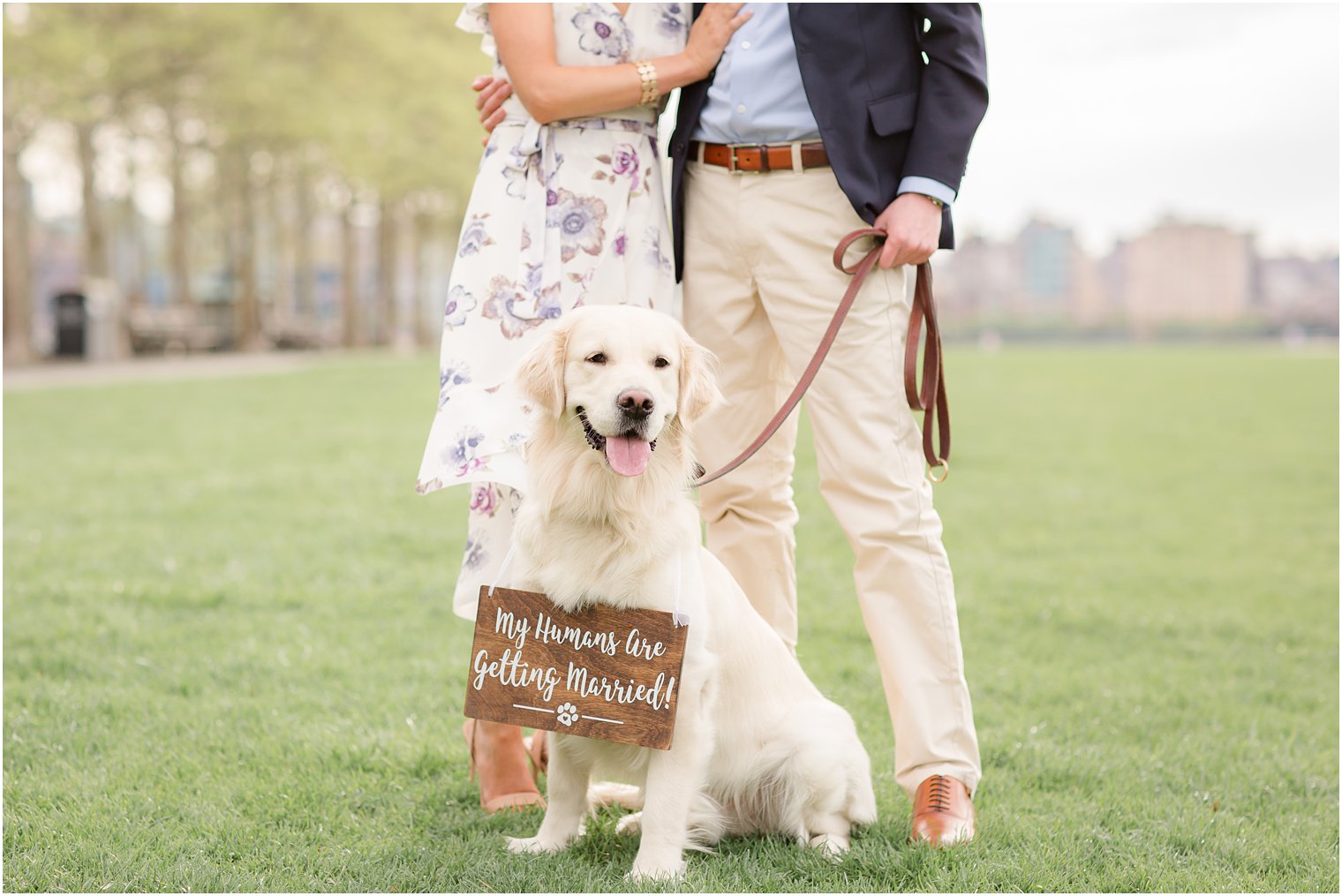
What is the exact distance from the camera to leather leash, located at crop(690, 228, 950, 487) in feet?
9.84

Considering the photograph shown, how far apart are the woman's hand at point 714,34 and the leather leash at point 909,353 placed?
0.61 metres

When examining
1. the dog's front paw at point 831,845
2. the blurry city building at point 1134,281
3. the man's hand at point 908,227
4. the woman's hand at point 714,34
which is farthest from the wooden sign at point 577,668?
the blurry city building at point 1134,281

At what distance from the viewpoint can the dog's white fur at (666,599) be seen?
8.86 feet

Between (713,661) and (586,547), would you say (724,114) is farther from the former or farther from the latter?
(713,661)

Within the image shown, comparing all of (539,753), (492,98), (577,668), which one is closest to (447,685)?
(539,753)

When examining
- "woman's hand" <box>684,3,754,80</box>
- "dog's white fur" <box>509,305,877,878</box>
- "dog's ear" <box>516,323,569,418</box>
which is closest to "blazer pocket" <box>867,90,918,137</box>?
"woman's hand" <box>684,3,754,80</box>

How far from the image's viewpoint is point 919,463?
3094 millimetres

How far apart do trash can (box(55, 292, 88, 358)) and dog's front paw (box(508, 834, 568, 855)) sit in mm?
22917

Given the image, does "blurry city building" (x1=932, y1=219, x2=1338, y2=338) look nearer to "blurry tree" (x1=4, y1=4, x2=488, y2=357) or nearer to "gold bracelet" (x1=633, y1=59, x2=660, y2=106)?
"blurry tree" (x1=4, y1=4, x2=488, y2=357)

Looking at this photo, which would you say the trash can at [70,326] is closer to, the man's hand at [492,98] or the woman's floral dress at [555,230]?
the man's hand at [492,98]

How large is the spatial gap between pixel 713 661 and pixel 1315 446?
1210cm

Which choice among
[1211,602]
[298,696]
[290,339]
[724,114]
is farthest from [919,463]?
[290,339]

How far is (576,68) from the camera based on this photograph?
3119 millimetres

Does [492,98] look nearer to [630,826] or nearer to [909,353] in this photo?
[909,353]
